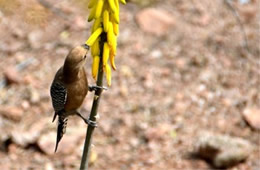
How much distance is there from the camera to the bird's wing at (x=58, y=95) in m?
3.76

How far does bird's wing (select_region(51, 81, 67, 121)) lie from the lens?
3.76m

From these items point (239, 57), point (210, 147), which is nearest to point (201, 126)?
point (210, 147)

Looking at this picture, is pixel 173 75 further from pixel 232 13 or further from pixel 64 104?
pixel 64 104

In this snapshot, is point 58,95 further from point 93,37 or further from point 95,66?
point 93,37

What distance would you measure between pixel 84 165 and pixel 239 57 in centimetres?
445

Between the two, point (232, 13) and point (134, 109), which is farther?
point (232, 13)

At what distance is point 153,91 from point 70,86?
3.18 metres

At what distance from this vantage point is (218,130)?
618 cm

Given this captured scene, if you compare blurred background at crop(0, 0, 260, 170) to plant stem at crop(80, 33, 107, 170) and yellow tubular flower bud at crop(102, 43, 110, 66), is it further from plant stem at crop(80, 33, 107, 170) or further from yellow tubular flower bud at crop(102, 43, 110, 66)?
yellow tubular flower bud at crop(102, 43, 110, 66)

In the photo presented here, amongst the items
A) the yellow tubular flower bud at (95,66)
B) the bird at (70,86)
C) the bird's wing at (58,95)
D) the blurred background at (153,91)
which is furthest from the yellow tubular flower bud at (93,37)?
the blurred background at (153,91)

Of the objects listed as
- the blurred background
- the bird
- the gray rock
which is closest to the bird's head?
the bird

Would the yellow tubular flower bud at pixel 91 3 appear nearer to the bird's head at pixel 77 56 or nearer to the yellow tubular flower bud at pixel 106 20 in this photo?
the yellow tubular flower bud at pixel 106 20

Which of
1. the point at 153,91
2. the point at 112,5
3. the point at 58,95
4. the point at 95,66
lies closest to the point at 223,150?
the point at 153,91

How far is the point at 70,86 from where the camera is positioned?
3676 millimetres
